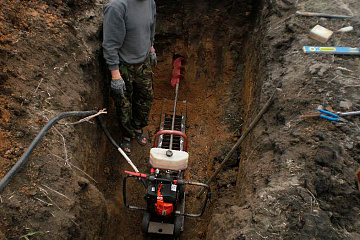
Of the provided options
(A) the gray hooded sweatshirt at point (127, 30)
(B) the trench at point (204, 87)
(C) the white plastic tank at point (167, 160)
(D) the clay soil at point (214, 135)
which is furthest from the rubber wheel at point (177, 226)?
(A) the gray hooded sweatshirt at point (127, 30)

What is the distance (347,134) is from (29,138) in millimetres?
2898

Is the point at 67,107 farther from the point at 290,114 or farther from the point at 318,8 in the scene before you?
the point at 318,8

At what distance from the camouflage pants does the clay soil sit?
9.9 inches

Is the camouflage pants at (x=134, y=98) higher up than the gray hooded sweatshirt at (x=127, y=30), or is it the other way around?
the gray hooded sweatshirt at (x=127, y=30)

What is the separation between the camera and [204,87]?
17.0 ft

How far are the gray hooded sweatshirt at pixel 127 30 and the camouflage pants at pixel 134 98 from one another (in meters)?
0.16

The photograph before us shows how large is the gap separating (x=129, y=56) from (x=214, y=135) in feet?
6.23

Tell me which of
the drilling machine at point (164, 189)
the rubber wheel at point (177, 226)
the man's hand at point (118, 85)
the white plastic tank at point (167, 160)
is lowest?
the rubber wheel at point (177, 226)

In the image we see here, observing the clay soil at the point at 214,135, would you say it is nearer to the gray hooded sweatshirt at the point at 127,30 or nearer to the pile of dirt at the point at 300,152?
the pile of dirt at the point at 300,152

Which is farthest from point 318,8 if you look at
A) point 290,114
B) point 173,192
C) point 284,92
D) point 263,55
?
point 173,192

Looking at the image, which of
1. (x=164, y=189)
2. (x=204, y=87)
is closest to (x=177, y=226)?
(x=164, y=189)

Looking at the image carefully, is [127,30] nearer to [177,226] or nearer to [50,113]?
[50,113]

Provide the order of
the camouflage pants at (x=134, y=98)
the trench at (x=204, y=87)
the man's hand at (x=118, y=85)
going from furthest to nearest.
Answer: the trench at (x=204, y=87)
the camouflage pants at (x=134, y=98)
the man's hand at (x=118, y=85)

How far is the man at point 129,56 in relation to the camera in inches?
113
